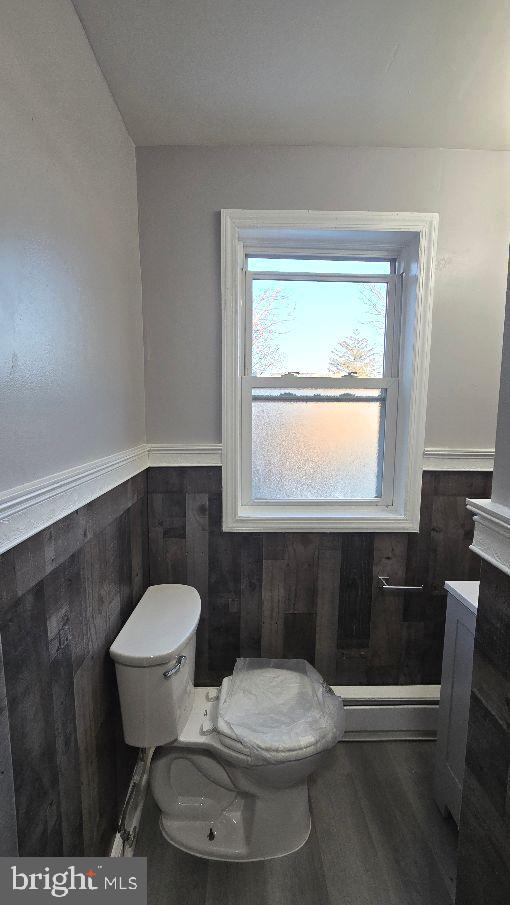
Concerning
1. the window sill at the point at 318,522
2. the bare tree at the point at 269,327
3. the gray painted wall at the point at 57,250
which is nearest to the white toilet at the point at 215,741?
the window sill at the point at 318,522

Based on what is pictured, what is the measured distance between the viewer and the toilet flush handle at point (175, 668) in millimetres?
1050

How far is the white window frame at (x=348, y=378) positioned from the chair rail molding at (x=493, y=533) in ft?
2.61

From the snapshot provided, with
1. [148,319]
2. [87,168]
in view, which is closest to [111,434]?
[148,319]

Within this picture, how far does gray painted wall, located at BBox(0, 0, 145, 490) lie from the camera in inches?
25.6

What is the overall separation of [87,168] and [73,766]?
4.75 feet

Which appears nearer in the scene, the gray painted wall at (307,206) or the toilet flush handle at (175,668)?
the toilet flush handle at (175,668)

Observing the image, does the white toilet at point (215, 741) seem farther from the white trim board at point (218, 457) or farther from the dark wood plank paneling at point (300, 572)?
the white trim board at point (218, 457)

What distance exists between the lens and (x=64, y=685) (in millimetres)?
833

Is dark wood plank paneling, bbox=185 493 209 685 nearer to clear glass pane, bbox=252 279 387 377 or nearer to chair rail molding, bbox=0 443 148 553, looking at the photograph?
chair rail molding, bbox=0 443 148 553

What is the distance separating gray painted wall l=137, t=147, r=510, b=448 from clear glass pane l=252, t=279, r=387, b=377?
22 cm

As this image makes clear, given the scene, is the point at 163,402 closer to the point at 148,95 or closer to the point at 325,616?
the point at 148,95

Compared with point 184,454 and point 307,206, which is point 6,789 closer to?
point 184,454

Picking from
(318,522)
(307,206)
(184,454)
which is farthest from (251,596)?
(307,206)

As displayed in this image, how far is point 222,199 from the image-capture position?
1427 mm
